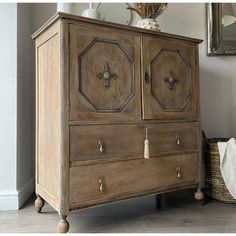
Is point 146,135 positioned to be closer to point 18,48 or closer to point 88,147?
point 88,147

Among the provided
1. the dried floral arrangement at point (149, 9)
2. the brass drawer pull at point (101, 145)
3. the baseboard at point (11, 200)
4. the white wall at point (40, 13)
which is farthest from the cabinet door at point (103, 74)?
the white wall at point (40, 13)

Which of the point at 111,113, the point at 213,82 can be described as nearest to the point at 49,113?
the point at 111,113

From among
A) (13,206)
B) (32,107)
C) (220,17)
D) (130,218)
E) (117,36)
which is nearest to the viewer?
(117,36)

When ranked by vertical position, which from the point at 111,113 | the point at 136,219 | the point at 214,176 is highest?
the point at 111,113

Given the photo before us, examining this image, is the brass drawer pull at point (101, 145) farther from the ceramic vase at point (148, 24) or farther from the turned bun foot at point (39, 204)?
the ceramic vase at point (148, 24)

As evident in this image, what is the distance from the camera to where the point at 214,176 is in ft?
6.06

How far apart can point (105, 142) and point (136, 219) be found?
0.52 meters

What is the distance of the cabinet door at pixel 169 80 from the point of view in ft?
5.00

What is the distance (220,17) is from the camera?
2.16 m

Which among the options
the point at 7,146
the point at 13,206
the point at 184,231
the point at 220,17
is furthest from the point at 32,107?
the point at 220,17

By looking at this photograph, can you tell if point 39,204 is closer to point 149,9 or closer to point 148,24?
point 148,24

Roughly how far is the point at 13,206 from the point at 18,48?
103 cm

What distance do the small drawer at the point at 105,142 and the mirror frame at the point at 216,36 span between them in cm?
114

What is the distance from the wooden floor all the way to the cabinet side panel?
17 centimetres
